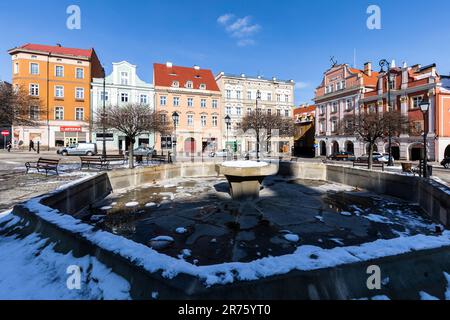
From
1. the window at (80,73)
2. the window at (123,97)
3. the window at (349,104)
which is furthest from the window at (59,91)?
the window at (349,104)

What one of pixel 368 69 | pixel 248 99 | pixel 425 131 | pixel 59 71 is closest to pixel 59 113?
pixel 59 71

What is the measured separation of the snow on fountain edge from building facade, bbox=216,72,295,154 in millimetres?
41983

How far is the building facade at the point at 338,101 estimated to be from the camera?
1506 inches

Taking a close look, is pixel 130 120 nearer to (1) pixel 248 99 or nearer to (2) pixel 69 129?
(2) pixel 69 129

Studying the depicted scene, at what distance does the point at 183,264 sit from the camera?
2393mm

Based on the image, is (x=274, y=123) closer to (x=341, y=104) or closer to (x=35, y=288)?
(x=341, y=104)

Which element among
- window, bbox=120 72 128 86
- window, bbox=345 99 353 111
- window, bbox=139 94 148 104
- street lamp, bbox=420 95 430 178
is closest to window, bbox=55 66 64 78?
window, bbox=120 72 128 86

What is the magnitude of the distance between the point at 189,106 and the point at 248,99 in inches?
468

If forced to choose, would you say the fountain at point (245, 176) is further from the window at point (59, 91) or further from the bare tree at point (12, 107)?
the window at point (59, 91)

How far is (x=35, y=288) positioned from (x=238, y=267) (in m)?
2.35

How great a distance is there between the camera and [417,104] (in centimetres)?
3177

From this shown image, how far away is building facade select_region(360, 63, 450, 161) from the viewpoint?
96.6ft

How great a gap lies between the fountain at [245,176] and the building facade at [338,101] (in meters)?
32.6

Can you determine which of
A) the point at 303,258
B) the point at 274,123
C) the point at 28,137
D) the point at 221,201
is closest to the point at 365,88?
the point at 274,123
